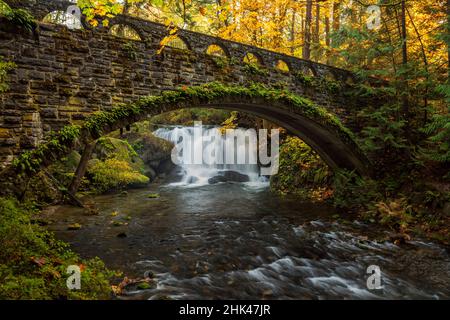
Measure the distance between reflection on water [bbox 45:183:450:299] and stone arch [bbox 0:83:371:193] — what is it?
199cm

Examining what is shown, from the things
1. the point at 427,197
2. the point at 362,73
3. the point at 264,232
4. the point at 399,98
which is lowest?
the point at 264,232

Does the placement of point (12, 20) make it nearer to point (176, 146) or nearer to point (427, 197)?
point (427, 197)

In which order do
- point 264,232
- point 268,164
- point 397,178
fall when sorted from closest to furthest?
point 264,232, point 397,178, point 268,164

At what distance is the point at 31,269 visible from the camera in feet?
12.4

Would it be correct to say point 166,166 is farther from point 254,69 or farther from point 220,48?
point 254,69

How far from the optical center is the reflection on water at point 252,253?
4.75 meters

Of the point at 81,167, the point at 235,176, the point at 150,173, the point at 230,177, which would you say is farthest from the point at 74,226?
the point at 235,176

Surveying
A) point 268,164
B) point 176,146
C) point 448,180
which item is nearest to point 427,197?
point 448,180

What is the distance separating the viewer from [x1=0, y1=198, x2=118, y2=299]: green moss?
329cm

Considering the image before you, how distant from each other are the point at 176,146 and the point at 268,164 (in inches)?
234

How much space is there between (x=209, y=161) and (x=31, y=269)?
14491 millimetres

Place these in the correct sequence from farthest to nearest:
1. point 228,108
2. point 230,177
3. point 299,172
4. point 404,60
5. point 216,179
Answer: point 230,177
point 216,179
point 299,172
point 404,60
point 228,108

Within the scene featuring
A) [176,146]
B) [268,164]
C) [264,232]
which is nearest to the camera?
[264,232]

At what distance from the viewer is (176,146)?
18.6 m
